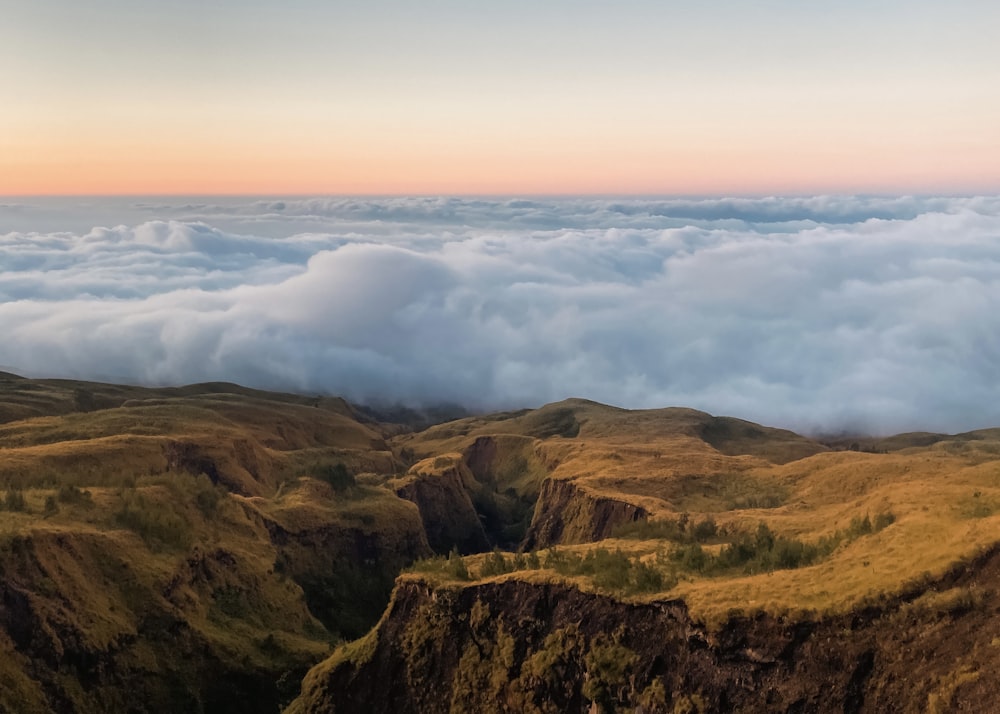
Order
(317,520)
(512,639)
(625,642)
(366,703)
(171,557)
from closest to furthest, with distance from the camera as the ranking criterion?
(625,642), (512,639), (366,703), (171,557), (317,520)

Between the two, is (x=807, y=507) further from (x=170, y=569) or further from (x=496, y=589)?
(x=170, y=569)

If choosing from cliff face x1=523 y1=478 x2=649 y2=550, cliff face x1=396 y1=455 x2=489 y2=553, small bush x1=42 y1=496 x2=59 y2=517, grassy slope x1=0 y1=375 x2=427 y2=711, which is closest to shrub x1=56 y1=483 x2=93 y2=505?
grassy slope x1=0 y1=375 x2=427 y2=711

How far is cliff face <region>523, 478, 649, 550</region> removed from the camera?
4220 inches

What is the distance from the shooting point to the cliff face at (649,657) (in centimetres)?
4178

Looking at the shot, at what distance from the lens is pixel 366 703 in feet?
201

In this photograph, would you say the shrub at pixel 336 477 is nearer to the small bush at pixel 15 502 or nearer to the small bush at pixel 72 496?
the small bush at pixel 72 496

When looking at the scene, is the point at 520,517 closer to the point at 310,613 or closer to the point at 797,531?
the point at 310,613

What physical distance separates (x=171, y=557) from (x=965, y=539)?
67811 mm

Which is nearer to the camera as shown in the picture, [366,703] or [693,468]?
[366,703]

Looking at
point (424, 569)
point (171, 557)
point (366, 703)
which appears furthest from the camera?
point (171, 557)

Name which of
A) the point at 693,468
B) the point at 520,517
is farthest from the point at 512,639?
the point at 520,517

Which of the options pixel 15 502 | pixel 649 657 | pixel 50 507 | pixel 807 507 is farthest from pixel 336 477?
pixel 649 657

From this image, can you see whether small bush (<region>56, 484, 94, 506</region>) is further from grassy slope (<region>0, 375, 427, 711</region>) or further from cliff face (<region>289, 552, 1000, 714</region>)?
cliff face (<region>289, 552, 1000, 714</region>)

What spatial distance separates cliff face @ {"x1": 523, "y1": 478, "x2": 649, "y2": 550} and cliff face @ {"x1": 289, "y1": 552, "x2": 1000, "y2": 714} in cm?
4312
